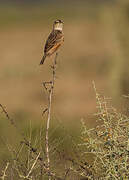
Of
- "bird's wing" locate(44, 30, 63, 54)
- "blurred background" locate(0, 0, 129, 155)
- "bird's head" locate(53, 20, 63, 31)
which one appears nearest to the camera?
"bird's wing" locate(44, 30, 63, 54)

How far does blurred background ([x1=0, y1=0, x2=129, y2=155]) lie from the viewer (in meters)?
16.1

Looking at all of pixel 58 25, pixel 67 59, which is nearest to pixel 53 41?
pixel 58 25

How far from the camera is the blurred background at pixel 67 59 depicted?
16.1 m

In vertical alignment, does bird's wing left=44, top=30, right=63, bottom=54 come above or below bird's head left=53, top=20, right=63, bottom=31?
below

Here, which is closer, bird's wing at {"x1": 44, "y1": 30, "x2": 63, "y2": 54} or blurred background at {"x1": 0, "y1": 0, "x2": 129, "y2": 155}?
bird's wing at {"x1": 44, "y1": 30, "x2": 63, "y2": 54}

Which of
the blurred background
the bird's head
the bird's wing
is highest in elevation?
the bird's head

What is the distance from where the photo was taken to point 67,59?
31594mm

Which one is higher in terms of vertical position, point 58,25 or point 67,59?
point 58,25

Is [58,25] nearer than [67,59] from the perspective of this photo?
Yes

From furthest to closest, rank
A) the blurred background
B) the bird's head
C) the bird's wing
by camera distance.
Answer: the blurred background → the bird's head → the bird's wing

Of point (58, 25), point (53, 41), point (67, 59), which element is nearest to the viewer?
point (53, 41)

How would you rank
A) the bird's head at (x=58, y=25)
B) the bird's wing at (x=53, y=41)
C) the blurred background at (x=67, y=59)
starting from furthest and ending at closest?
the blurred background at (x=67, y=59), the bird's head at (x=58, y=25), the bird's wing at (x=53, y=41)

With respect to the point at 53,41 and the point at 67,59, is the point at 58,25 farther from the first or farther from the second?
the point at 67,59

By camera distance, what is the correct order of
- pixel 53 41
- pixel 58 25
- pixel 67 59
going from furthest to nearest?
pixel 67 59
pixel 58 25
pixel 53 41
